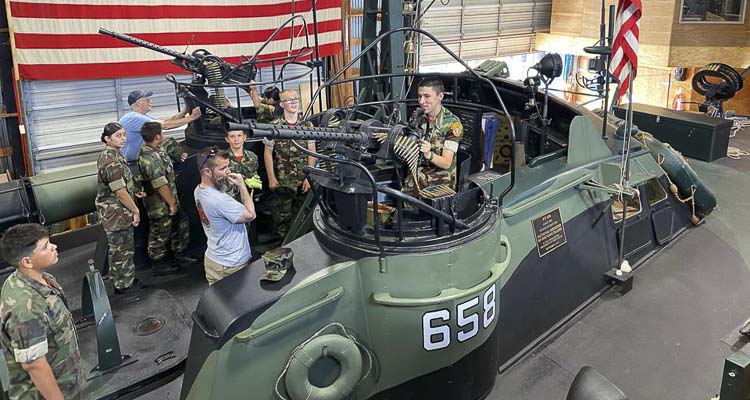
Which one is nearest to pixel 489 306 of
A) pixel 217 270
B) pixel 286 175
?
pixel 217 270

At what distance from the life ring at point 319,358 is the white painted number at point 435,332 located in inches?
15.5

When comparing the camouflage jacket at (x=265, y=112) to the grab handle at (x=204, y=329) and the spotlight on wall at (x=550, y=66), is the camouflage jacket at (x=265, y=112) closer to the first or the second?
the spotlight on wall at (x=550, y=66)

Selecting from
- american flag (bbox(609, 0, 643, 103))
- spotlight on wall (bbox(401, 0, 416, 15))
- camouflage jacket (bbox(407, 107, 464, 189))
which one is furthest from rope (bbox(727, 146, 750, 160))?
camouflage jacket (bbox(407, 107, 464, 189))

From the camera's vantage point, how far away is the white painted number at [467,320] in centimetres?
370

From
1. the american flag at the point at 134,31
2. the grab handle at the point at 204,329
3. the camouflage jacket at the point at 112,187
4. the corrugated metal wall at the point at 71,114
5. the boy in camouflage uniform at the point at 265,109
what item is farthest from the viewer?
the corrugated metal wall at the point at 71,114

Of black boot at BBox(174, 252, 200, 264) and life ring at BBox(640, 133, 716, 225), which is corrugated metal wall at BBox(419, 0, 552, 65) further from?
black boot at BBox(174, 252, 200, 264)

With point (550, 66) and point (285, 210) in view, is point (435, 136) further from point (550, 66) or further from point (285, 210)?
point (285, 210)

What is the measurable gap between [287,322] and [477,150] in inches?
133

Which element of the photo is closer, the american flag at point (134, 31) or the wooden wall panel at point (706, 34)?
the american flag at point (134, 31)

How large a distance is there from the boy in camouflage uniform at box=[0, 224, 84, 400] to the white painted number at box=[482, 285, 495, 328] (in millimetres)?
2375

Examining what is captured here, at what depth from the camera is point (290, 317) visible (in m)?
3.32

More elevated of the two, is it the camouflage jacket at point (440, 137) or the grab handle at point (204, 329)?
the camouflage jacket at point (440, 137)

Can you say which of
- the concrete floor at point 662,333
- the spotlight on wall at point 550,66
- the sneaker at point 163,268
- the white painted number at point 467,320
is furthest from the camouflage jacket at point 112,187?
the spotlight on wall at point 550,66

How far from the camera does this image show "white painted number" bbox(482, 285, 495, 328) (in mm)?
3855
